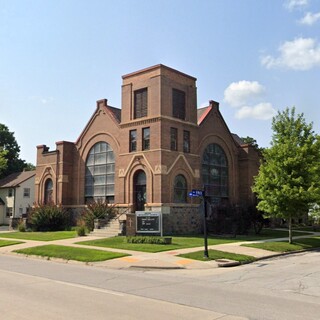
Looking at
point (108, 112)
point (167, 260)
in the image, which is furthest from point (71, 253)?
point (108, 112)

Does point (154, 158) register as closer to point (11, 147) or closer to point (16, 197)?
point (16, 197)

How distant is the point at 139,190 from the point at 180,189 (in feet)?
10.5

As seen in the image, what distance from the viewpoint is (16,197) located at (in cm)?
5209

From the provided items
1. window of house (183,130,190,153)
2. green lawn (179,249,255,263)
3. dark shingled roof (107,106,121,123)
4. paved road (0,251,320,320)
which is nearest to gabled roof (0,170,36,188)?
dark shingled roof (107,106,121,123)

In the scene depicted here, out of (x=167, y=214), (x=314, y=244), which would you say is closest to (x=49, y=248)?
(x=167, y=214)

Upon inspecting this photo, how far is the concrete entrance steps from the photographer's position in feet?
93.0

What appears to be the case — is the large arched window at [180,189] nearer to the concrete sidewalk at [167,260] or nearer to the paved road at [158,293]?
the concrete sidewalk at [167,260]

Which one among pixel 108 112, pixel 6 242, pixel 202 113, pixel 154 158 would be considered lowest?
pixel 6 242

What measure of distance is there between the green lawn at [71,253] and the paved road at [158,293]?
6.52 ft

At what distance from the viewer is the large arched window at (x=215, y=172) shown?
3566cm

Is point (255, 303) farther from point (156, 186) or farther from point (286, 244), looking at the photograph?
point (156, 186)

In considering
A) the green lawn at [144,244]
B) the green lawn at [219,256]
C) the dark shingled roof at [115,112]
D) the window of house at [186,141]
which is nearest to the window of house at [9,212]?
the dark shingled roof at [115,112]

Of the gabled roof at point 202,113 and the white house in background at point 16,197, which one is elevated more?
the gabled roof at point 202,113

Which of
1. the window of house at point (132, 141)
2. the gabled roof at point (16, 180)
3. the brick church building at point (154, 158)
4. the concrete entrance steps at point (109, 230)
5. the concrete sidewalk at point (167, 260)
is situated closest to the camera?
the concrete sidewalk at point (167, 260)
